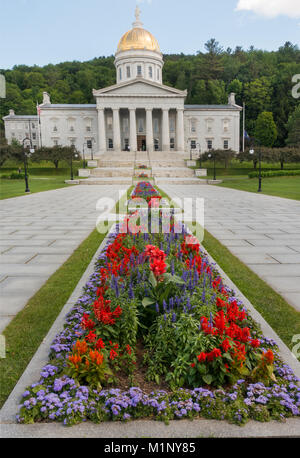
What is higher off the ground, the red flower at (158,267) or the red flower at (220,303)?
the red flower at (158,267)

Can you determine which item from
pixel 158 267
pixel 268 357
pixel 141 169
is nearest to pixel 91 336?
pixel 158 267

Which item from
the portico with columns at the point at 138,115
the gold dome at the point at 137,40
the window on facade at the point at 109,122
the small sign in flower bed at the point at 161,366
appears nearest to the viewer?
the small sign in flower bed at the point at 161,366

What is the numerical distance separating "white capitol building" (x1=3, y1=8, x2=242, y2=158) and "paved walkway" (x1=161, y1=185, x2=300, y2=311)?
56.5 meters

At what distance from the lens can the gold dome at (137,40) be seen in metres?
74.0

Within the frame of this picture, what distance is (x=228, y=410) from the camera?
2.62 metres

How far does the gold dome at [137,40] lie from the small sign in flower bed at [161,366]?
8029cm

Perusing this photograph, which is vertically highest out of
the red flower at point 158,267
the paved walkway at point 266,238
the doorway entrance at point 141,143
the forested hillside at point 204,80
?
the forested hillside at point 204,80

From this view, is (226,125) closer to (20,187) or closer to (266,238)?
(20,187)

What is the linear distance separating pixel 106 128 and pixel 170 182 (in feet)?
130

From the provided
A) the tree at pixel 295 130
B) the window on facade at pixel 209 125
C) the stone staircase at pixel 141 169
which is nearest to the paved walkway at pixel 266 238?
the stone staircase at pixel 141 169

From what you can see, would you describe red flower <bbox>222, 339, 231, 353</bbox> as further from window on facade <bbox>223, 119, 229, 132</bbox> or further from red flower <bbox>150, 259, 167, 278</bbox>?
window on facade <bbox>223, 119, 229, 132</bbox>

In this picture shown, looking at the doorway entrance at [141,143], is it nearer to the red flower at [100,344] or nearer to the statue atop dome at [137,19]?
the statue atop dome at [137,19]

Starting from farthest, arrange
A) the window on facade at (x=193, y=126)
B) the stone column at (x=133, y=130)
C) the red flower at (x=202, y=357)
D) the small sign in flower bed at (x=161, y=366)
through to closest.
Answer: the window on facade at (x=193, y=126)
the stone column at (x=133, y=130)
the red flower at (x=202, y=357)
the small sign in flower bed at (x=161, y=366)

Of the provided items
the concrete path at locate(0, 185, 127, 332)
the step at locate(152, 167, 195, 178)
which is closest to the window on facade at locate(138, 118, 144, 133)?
the step at locate(152, 167, 195, 178)
